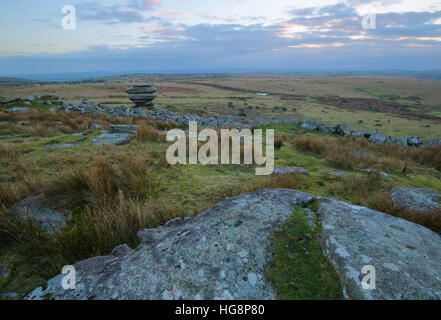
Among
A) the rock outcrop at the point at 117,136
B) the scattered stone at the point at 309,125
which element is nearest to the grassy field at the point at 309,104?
the scattered stone at the point at 309,125

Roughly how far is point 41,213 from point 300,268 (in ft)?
10.9

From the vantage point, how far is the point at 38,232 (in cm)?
258

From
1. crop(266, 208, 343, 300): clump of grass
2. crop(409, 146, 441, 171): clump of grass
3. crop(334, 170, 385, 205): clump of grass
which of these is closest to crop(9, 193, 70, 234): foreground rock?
crop(266, 208, 343, 300): clump of grass

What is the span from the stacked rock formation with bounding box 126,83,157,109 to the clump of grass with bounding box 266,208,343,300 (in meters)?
20.9

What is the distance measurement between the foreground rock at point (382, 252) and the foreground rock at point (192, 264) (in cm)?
58

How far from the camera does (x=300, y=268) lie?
2027 mm

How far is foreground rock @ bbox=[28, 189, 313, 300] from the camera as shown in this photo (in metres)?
1.79

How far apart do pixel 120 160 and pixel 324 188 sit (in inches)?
180

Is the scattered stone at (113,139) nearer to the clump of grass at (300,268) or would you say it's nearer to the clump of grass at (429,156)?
the clump of grass at (300,268)

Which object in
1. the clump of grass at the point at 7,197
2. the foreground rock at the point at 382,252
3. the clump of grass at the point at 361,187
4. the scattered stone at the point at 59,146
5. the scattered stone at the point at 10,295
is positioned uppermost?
the scattered stone at the point at 59,146

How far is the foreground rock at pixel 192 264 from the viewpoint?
1.79 meters

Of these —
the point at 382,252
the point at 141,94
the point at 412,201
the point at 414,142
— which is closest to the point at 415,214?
the point at 412,201
